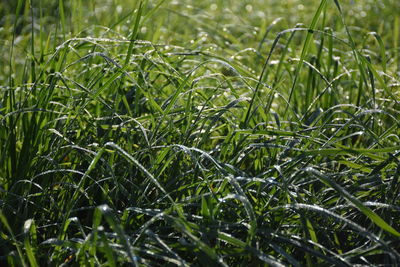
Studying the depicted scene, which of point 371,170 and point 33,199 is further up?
point 371,170

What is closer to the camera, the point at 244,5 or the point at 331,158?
the point at 331,158

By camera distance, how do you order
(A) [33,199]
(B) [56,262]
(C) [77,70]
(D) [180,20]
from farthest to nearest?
(D) [180,20], (C) [77,70], (A) [33,199], (B) [56,262]

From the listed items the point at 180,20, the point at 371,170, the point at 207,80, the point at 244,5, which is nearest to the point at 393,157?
the point at 371,170

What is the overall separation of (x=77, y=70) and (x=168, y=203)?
49.0 inches

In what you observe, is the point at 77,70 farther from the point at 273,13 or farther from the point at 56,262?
the point at 273,13

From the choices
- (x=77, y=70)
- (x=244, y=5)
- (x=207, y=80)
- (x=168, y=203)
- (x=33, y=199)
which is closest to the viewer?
(x=168, y=203)

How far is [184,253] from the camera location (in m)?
1.76

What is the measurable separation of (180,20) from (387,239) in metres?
3.10

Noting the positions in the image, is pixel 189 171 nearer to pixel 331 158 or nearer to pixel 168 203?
pixel 168 203

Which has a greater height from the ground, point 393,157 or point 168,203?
point 393,157

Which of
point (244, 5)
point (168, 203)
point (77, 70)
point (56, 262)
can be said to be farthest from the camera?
point (244, 5)

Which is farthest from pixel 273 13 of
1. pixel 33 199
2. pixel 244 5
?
pixel 33 199

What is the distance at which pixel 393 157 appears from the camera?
176cm

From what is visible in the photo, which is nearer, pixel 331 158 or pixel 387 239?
pixel 387 239
